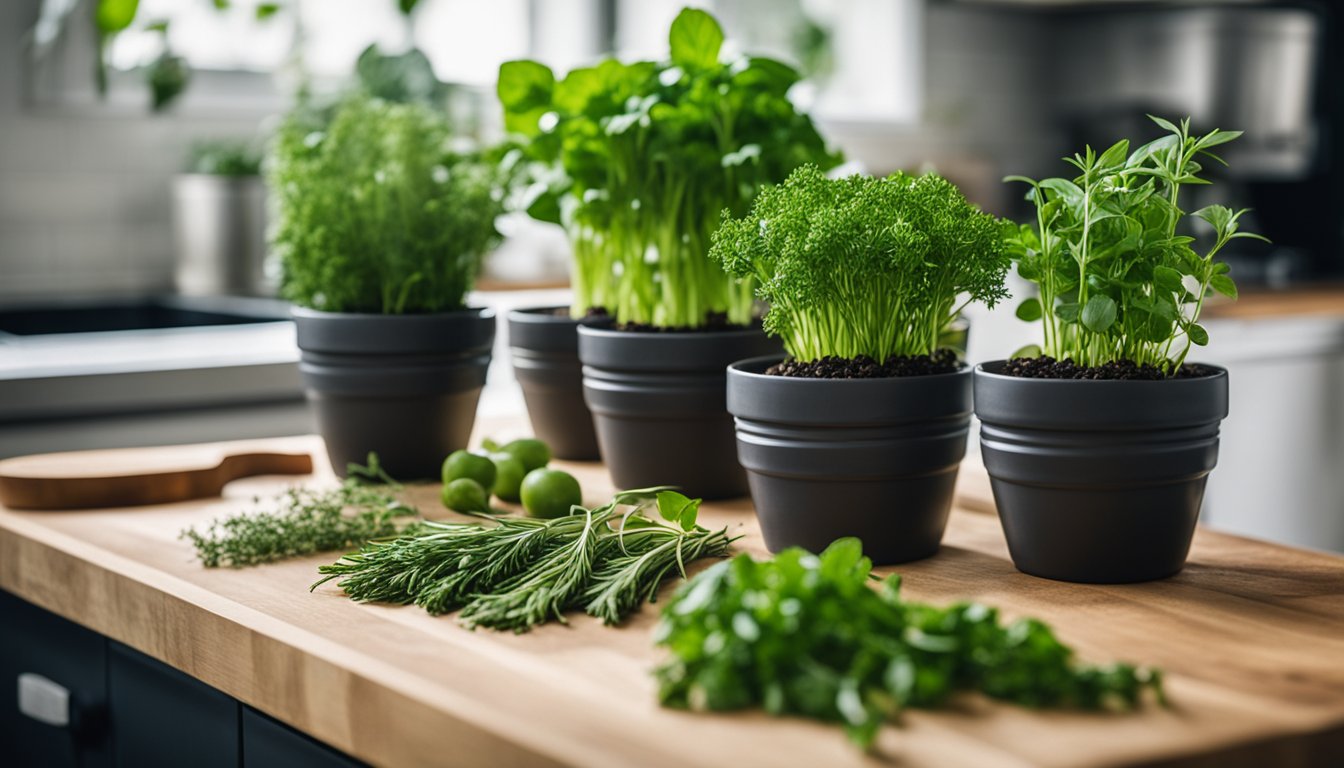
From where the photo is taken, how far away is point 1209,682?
773mm

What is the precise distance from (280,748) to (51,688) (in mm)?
394

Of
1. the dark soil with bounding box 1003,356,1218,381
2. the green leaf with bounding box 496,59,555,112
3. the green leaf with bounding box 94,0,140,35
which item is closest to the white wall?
the green leaf with bounding box 94,0,140,35

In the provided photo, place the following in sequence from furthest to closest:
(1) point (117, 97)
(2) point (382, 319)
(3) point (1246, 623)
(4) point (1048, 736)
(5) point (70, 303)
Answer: (1) point (117, 97)
(5) point (70, 303)
(2) point (382, 319)
(3) point (1246, 623)
(4) point (1048, 736)

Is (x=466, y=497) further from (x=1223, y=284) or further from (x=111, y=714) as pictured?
(x=1223, y=284)

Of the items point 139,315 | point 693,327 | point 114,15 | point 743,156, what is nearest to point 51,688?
point 693,327

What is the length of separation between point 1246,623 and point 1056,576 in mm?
139

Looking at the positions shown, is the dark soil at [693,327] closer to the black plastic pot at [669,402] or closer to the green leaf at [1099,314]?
the black plastic pot at [669,402]

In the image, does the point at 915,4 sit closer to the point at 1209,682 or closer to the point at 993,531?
the point at 993,531

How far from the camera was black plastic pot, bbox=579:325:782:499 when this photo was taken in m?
1.26

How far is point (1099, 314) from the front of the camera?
0.96 m

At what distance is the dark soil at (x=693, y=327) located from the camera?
132 cm

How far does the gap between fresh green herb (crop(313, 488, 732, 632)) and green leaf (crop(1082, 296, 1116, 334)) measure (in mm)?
305

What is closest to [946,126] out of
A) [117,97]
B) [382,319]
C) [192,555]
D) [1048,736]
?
[117,97]

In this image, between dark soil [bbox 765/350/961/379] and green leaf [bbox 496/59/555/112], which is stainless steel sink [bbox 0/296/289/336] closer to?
green leaf [bbox 496/59/555/112]
